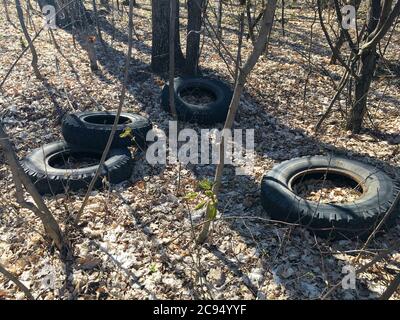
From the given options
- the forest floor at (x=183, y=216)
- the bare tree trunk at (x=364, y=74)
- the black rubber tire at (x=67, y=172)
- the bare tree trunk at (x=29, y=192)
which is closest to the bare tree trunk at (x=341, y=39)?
the bare tree trunk at (x=364, y=74)

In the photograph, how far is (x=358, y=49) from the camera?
5.22 m

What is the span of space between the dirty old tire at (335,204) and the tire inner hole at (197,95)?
113 inches

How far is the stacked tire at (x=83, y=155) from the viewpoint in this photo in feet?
14.9

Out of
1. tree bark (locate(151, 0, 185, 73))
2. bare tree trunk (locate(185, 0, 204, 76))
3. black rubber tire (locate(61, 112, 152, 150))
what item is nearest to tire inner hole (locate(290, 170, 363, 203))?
black rubber tire (locate(61, 112, 152, 150))

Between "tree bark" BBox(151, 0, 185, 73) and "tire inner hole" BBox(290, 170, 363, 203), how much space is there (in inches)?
170

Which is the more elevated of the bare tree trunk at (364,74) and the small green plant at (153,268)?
the bare tree trunk at (364,74)

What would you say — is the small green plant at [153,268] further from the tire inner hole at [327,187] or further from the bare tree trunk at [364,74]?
the bare tree trunk at [364,74]

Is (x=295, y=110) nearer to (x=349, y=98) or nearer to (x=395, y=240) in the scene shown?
(x=349, y=98)

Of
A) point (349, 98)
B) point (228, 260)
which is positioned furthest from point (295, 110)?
point (228, 260)

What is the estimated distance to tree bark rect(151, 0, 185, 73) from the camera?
7.36 meters

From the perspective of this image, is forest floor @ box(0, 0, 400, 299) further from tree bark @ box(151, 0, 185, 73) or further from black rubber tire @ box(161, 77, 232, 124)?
tree bark @ box(151, 0, 185, 73)

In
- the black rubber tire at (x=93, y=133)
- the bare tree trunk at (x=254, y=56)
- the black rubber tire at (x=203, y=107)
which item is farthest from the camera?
the black rubber tire at (x=203, y=107)

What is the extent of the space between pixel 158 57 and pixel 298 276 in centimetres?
572

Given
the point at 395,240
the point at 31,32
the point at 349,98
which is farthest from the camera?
the point at 31,32
